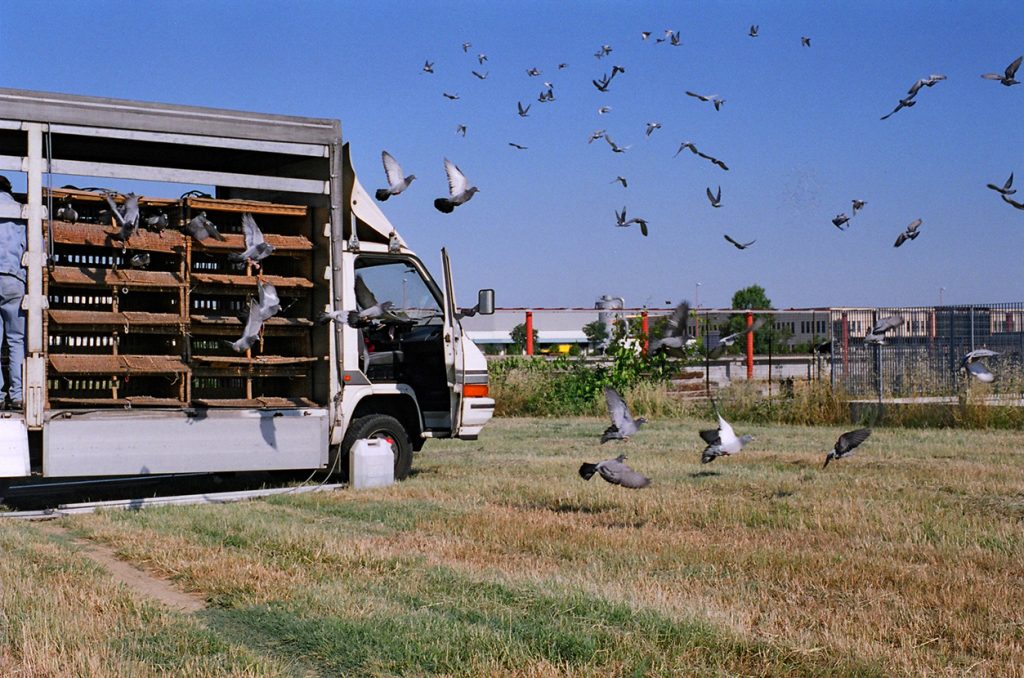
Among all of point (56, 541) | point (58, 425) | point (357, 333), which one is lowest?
point (56, 541)

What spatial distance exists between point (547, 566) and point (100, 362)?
5.04 metres

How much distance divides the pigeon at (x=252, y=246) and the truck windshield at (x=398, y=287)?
1.50m

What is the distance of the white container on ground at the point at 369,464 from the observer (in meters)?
12.0

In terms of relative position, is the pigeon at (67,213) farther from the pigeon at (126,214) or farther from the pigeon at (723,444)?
the pigeon at (723,444)

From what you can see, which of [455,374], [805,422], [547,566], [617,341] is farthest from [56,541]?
[617,341]

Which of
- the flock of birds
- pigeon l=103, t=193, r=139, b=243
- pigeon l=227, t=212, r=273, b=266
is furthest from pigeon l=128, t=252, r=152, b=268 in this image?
the flock of birds

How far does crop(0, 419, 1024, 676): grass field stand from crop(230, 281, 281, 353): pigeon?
1.53m

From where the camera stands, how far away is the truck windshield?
12.8 metres

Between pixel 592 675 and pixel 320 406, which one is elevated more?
pixel 320 406

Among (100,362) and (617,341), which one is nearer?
(100,362)

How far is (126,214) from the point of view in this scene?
10.7 m

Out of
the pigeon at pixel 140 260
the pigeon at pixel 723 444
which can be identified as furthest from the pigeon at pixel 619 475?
the pigeon at pixel 140 260

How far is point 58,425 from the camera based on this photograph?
1020 cm

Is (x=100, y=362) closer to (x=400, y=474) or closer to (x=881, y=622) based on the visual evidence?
(x=400, y=474)
